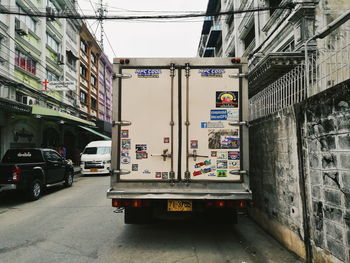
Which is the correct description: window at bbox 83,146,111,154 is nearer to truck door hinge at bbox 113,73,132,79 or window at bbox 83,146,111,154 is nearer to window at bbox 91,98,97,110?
truck door hinge at bbox 113,73,132,79

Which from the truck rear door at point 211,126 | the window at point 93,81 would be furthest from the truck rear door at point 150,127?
the window at point 93,81

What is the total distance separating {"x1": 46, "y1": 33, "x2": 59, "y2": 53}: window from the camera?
800 inches

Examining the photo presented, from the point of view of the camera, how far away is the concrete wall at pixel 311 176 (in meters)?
2.86

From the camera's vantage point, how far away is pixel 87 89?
3008cm

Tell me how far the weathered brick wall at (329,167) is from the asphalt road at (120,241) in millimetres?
874

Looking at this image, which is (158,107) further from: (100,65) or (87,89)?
(100,65)

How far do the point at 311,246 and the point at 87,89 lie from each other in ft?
99.3

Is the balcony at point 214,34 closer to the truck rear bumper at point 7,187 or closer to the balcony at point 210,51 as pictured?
the balcony at point 210,51

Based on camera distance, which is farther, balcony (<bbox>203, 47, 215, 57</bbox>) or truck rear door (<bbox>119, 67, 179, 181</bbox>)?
balcony (<bbox>203, 47, 215, 57</bbox>)

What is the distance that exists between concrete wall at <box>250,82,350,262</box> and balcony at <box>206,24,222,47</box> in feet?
67.6

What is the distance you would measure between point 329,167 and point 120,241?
360cm

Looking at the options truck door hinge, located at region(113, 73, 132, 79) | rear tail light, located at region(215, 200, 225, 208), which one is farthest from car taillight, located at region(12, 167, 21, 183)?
rear tail light, located at region(215, 200, 225, 208)

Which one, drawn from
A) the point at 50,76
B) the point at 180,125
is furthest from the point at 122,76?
the point at 50,76

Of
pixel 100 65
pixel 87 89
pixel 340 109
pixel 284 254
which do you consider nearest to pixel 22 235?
pixel 284 254
